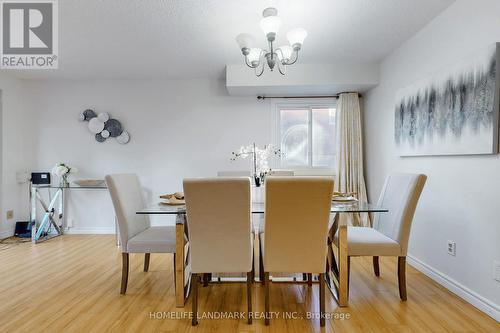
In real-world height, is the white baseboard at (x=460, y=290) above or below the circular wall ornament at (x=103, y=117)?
below

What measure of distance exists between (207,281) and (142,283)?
60 centimetres

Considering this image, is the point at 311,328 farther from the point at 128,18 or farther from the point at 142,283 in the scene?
the point at 128,18

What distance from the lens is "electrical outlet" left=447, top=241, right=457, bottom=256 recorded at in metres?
2.25

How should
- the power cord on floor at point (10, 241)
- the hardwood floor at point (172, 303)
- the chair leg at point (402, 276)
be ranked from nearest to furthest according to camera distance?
the hardwood floor at point (172, 303)
the chair leg at point (402, 276)
the power cord on floor at point (10, 241)

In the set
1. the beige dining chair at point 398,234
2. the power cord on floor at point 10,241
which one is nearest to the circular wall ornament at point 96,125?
the power cord on floor at point 10,241

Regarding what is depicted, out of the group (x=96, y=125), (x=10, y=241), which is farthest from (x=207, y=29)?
(x=10, y=241)

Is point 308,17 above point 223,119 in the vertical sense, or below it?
above

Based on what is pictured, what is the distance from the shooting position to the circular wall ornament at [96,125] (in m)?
4.12

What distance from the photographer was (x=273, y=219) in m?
1.76

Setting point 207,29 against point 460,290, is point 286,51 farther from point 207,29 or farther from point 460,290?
point 460,290

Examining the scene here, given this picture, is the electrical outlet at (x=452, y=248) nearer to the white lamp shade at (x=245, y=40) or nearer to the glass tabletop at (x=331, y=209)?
the glass tabletop at (x=331, y=209)

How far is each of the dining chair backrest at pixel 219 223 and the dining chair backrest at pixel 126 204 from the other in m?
0.73

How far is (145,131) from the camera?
166 inches

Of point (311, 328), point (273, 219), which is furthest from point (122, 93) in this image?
point (311, 328)
